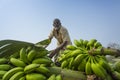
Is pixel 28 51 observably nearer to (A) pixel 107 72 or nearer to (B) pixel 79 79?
(B) pixel 79 79

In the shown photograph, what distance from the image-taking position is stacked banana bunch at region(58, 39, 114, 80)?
252 cm

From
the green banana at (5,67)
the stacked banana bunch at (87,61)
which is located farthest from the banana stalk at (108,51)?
the green banana at (5,67)

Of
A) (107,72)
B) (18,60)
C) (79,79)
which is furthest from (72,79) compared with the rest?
(18,60)

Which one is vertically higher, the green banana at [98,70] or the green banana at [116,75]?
the green banana at [98,70]

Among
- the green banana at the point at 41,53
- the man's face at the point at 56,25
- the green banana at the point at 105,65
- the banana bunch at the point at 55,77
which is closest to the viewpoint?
the banana bunch at the point at 55,77

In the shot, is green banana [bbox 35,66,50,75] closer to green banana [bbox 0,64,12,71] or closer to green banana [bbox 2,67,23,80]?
green banana [bbox 2,67,23,80]

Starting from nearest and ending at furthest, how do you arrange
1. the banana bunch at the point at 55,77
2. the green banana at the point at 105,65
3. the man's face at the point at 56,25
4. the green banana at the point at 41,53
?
the banana bunch at the point at 55,77
the green banana at the point at 105,65
the green banana at the point at 41,53
the man's face at the point at 56,25

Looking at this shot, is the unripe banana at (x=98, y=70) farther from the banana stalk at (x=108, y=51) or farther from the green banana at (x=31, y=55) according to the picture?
the green banana at (x=31, y=55)

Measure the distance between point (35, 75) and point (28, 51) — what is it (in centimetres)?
31

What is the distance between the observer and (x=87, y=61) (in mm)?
2633

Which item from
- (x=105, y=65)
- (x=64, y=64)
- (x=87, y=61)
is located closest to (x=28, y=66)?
(x=64, y=64)

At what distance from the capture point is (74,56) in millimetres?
2695

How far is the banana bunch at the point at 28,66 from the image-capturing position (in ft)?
8.23

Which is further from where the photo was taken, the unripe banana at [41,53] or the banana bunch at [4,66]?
the unripe banana at [41,53]
